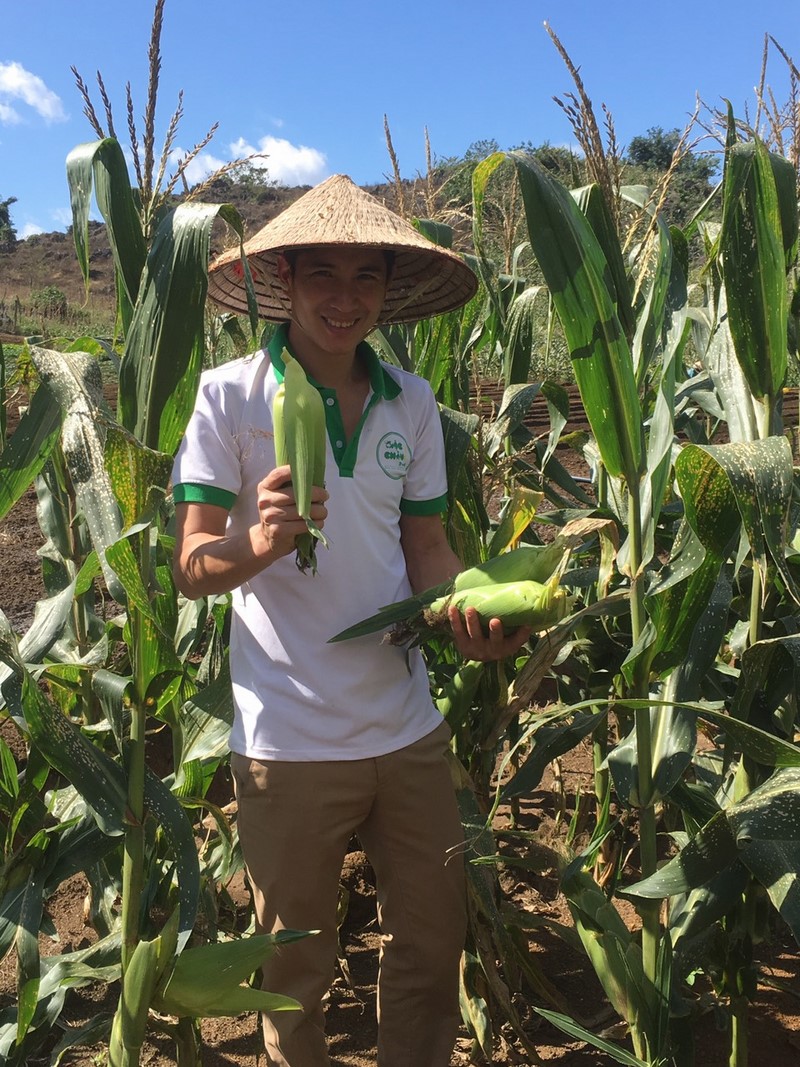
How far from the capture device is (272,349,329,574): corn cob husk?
47.6 inches

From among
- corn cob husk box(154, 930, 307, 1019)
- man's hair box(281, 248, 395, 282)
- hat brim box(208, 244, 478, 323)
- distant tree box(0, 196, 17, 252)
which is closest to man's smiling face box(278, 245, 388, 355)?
man's hair box(281, 248, 395, 282)

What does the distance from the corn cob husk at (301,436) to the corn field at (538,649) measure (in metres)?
0.12

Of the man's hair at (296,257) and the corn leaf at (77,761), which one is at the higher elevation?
the man's hair at (296,257)

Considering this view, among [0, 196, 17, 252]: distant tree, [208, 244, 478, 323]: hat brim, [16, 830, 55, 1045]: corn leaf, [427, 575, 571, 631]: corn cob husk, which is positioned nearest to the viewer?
[427, 575, 571, 631]: corn cob husk

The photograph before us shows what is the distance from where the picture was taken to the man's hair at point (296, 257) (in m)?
1.54

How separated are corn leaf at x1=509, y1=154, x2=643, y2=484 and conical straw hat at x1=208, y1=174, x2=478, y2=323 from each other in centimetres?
23

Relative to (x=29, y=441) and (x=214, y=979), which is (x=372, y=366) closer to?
(x=29, y=441)

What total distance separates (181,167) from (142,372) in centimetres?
33

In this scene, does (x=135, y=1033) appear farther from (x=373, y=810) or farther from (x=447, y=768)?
(x=447, y=768)

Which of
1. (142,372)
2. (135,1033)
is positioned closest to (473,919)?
(135,1033)

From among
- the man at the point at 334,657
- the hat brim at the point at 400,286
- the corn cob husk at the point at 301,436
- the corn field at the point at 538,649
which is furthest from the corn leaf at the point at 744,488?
the hat brim at the point at 400,286

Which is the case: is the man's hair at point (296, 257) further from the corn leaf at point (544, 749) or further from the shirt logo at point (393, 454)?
the corn leaf at point (544, 749)

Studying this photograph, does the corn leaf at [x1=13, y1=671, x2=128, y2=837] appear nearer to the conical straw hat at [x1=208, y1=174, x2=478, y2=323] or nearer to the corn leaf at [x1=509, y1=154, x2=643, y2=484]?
the conical straw hat at [x1=208, y1=174, x2=478, y2=323]

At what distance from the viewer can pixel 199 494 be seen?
146 centimetres
